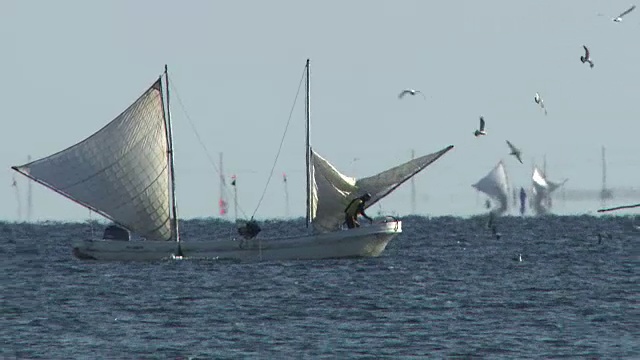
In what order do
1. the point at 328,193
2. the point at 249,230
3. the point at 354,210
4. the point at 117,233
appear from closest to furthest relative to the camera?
the point at 354,210 → the point at 328,193 → the point at 249,230 → the point at 117,233

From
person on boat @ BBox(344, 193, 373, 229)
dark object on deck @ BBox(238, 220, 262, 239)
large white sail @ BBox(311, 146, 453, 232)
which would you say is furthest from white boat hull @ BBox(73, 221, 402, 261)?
large white sail @ BBox(311, 146, 453, 232)

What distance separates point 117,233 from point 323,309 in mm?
26765

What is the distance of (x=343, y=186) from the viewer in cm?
7950

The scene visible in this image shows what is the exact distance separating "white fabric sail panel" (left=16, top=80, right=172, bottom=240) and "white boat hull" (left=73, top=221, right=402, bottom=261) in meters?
1.17

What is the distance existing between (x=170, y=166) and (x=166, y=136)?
155cm

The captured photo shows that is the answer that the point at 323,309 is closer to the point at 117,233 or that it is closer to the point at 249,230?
the point at 249,230

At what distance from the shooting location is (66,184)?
78.6 m

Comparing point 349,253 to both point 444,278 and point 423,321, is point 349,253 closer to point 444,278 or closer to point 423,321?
point 444,278

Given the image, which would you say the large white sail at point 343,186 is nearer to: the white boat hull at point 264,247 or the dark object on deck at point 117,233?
the white boat hull at point 264,247

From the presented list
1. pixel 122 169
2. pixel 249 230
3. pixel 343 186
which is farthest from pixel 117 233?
pixel 343 186

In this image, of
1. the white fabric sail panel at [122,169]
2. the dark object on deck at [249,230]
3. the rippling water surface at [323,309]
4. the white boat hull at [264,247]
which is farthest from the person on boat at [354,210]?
the white fabric sail panel at [122,169]

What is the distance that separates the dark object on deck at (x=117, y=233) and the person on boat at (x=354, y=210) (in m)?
11.5

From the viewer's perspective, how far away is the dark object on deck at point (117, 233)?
82.0 m

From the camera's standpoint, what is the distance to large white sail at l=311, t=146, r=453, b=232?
7944 cm
